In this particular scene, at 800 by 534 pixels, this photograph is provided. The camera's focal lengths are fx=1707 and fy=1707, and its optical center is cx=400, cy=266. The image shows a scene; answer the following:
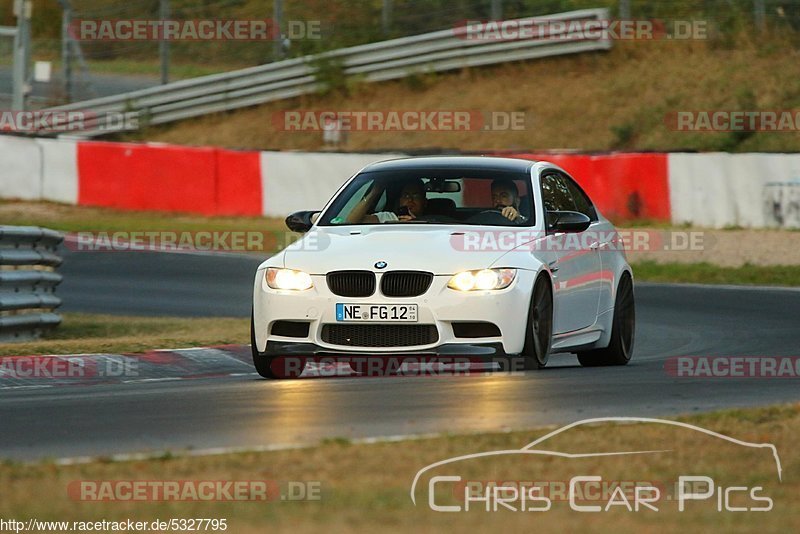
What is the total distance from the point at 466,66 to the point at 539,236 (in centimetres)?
2434

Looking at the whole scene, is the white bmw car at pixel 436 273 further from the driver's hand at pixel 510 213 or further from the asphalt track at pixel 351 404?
the asphalt track at pixel 351 404

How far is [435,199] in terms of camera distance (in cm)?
1092

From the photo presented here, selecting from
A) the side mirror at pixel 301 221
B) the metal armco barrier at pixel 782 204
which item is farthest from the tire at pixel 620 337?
the metal armco barrier at pixel 782 204

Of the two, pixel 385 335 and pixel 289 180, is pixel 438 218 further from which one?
pixel 289 180

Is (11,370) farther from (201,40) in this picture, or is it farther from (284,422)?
(201,40)

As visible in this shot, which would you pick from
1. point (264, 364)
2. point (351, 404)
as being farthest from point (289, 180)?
point (351, 404)

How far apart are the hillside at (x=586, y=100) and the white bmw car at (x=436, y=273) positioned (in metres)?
18.5

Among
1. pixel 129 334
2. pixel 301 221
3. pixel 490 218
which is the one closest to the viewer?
pixel 490 218

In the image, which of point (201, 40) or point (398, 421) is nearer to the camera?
point (398, 421)

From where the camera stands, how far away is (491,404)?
8.41m

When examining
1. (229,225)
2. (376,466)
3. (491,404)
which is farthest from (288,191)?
(376,466)

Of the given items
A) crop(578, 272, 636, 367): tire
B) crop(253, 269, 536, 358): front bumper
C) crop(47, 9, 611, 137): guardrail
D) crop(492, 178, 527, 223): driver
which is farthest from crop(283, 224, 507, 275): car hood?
crop(47, 9, 611, 137): guardrail

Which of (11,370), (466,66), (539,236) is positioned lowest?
(11,370)

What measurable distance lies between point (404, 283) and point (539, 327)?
35.2 inches
